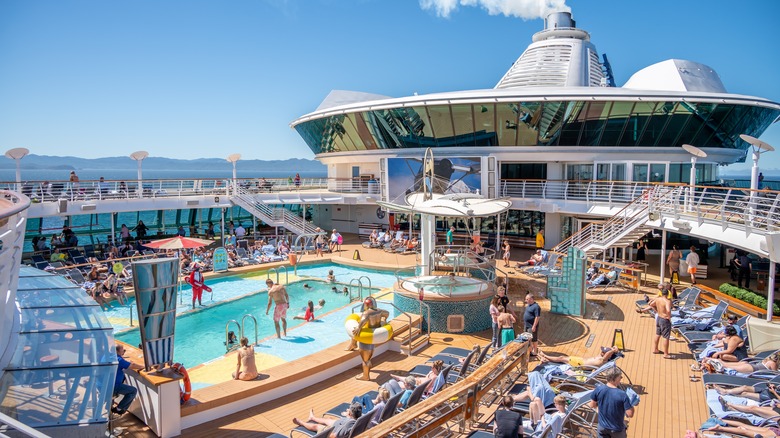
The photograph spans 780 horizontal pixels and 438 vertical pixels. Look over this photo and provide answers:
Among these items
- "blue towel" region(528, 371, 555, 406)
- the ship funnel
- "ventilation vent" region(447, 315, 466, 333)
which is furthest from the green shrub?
the ship funnel

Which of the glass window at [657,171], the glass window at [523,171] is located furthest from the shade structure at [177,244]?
the glass window at [657,171]

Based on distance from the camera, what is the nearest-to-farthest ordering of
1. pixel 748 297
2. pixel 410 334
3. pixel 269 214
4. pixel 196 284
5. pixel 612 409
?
pixel 612 409
pixel 410 334
pixel 748 297
pixel 196 284
pixel 269 214

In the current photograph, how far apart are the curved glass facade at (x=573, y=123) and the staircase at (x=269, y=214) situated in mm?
5804

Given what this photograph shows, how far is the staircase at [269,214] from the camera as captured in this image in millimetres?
22953

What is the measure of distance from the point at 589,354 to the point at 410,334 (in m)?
3.31

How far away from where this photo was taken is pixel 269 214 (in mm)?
23438

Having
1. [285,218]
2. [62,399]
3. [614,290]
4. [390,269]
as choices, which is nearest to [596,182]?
[614,290]

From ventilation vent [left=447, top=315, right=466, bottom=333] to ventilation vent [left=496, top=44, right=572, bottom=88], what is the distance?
2125cm

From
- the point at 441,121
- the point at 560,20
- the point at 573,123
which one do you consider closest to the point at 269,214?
the point at 441,121

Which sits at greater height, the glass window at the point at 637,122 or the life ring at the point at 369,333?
the glass window at the point at 637,122

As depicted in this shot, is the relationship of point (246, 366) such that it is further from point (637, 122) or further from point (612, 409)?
point (637, 122)

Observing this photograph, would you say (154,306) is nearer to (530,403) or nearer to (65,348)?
(65,348)

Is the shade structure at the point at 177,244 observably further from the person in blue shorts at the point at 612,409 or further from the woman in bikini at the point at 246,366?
the person in blue shorts at the point at 612,409

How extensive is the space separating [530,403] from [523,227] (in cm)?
1748
